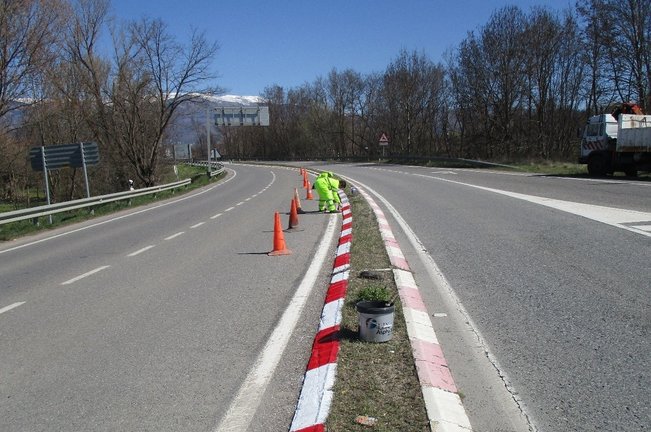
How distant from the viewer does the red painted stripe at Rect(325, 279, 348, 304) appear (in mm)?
6574

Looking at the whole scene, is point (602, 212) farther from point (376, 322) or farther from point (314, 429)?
point (314, 429)

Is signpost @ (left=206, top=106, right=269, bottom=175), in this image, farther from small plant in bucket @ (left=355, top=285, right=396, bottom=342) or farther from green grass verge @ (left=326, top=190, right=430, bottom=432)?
small plant in bucket @ (left=355, top=285, right=396, bottom=342)

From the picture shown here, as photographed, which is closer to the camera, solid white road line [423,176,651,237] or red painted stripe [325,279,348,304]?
red painted stripe [325,279,348,304]

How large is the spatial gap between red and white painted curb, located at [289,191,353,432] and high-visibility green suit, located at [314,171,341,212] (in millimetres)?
9019

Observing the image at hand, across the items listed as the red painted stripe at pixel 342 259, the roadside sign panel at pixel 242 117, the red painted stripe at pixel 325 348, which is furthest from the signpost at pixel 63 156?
the roadside sign panel at pixel 242 117

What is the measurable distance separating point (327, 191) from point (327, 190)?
0.11ft

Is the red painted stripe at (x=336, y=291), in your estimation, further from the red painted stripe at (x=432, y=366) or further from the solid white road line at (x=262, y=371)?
the red painted stripe at (x=432, y=366)

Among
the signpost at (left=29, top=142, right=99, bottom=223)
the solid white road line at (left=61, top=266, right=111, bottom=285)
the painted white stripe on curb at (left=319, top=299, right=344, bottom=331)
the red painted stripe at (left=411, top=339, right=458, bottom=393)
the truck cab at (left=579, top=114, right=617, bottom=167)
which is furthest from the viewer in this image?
the truck cab at (left=579, top=114, right=617, bottom=167)

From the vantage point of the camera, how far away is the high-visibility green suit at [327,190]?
1642 centimetres

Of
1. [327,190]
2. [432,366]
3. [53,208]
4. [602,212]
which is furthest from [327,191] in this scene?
[432,366]

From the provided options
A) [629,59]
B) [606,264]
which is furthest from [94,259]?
[629,59]

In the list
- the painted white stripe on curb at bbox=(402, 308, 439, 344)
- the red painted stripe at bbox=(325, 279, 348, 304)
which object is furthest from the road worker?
the painted white stripe on curb at bbox=(402, 308, 439, 344)

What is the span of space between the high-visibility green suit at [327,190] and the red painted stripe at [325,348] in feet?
36.5

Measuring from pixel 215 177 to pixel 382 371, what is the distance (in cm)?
4524
